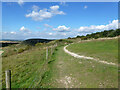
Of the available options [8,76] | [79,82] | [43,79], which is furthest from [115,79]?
[8,76]

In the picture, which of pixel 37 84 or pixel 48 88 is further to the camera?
pixel 37 84

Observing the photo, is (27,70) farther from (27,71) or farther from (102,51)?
(102,51)

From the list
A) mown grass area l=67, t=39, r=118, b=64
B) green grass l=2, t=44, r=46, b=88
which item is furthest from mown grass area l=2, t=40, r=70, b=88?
mown grass area l=67, t=39, r=118, b=64

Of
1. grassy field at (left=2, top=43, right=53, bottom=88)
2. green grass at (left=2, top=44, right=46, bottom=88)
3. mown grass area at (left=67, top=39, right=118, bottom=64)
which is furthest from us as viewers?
mown grass area at (left=67, top=39, right=118, bottom=64)

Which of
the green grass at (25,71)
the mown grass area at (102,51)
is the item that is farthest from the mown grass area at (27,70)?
the mown grass area at (102,51)

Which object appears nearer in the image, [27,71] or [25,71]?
[27,71]

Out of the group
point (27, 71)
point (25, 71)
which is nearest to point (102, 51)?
point (27, 71)

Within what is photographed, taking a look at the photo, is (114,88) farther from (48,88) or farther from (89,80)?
(48,88)

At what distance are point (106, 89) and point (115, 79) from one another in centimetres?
178

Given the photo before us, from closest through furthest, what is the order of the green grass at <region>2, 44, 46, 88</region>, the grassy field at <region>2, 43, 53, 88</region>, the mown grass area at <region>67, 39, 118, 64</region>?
the grassy field at <region>2, 43, 53, 88</region>
the green grass at <region>2, 44, 46, 88</region>
the mown grass area at <region>67, 39, 118, 64</region>

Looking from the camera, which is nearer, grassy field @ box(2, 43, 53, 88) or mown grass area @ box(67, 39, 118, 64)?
grassy field @ box(2, 43, 53, 88)

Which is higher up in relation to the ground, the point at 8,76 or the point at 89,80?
the point at 8,76

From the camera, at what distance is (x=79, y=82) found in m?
6.62

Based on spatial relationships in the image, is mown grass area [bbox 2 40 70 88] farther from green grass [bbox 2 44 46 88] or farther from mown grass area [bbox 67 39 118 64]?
mown grass area [bbox 67 39 118 64]
